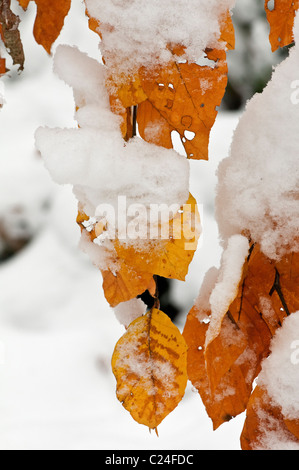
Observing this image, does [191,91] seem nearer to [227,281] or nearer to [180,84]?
[180,84]

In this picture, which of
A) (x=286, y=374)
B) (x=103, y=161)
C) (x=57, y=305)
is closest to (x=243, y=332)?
(x=286, y=374)

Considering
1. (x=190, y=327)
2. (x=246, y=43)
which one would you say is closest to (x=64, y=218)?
(x=246, y=43)

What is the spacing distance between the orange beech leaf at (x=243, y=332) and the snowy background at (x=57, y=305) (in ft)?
3.61

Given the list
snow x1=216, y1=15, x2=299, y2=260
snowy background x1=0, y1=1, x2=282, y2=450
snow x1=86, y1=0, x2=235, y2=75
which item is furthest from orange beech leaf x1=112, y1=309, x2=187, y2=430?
snowy background x1=0, y1=1, x2=282, y2=450

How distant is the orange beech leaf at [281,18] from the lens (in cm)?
42

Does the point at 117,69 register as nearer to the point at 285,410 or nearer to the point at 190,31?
the point at 190,31

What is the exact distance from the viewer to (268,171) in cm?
35

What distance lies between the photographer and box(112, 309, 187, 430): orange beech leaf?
400 mm

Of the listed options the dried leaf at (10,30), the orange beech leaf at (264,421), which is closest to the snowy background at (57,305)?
the dried leaf at (10,30)

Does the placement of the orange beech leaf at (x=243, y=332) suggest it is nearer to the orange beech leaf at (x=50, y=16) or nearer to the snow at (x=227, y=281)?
the snow at (x=227, y=281)

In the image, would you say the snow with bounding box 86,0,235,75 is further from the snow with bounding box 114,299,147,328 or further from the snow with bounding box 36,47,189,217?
the snow with bounding box 114,299,147,328

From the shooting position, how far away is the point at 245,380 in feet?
1.33

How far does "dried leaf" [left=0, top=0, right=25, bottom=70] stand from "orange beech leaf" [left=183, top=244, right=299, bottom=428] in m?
0.41

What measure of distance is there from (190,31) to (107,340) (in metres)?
1.50
